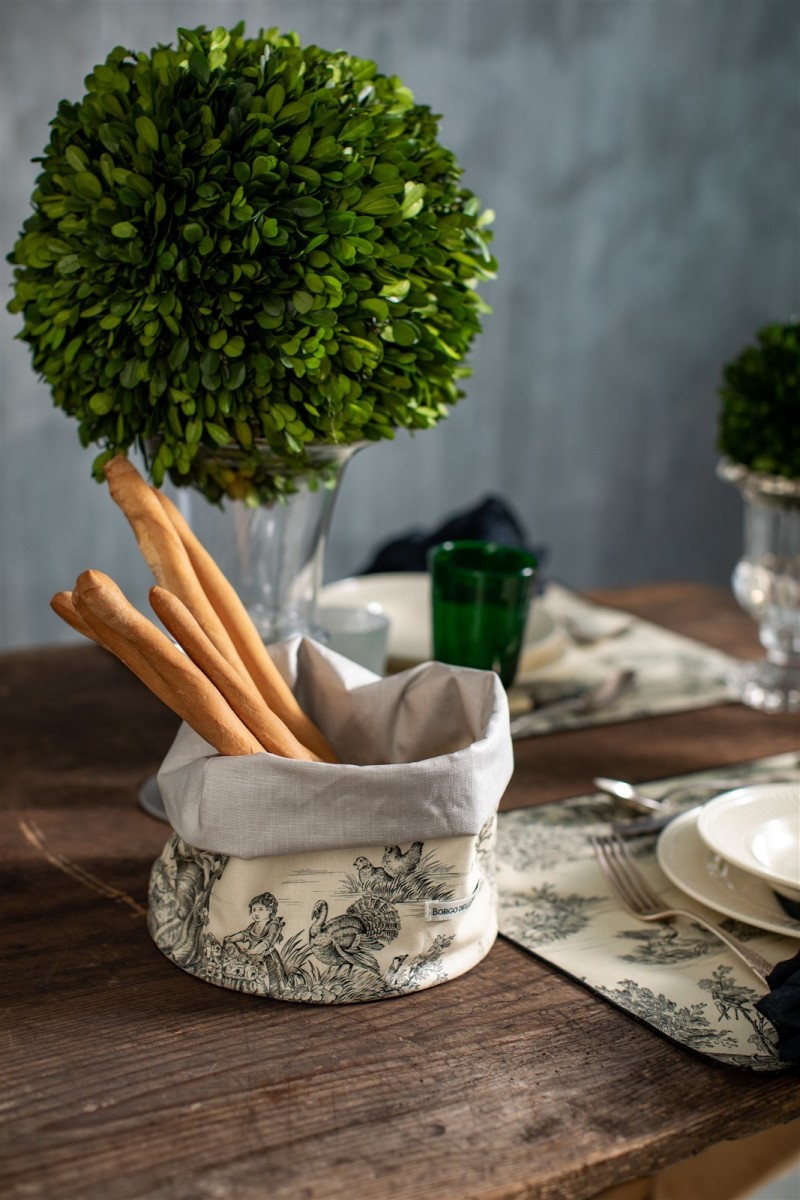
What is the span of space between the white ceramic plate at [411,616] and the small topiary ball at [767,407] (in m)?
0.25

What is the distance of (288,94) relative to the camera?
80cm

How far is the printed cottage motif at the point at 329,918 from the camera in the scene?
0.64 metres

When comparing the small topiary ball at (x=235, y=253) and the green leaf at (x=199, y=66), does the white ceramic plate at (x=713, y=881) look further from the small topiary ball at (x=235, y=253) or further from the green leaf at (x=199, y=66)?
the green leaf at (x=199, y=66)

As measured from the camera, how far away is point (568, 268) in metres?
3.02

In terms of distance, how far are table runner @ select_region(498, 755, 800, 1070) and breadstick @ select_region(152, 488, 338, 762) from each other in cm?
16

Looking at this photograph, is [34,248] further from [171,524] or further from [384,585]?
[384,585]

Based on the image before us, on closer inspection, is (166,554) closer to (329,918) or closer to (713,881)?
(329,918)

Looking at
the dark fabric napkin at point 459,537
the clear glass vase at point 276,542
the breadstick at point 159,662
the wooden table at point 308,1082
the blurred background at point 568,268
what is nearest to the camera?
the wooden table at point 308,1082

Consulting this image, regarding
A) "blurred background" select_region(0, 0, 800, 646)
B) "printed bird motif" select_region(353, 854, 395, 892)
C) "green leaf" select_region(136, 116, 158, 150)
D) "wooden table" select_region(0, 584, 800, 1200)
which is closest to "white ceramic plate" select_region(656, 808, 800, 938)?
"wooden table" select_region(0, 584, 800, 1200)

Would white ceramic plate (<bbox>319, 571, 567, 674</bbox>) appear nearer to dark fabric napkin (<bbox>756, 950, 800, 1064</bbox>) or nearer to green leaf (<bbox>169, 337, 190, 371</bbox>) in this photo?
green leaf (<bbox>169, 337, 190, 371</bbox>)

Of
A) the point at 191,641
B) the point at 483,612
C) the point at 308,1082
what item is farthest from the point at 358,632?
the point at 308,1082

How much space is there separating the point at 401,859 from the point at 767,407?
673 millimetres

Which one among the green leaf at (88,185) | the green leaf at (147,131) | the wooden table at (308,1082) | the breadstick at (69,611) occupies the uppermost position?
the green leaf at (147,131)

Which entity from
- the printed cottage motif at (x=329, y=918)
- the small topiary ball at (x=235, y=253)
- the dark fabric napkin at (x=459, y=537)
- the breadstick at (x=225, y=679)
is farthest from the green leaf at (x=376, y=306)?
the dark fabric napkin at (x=459, y=537)
